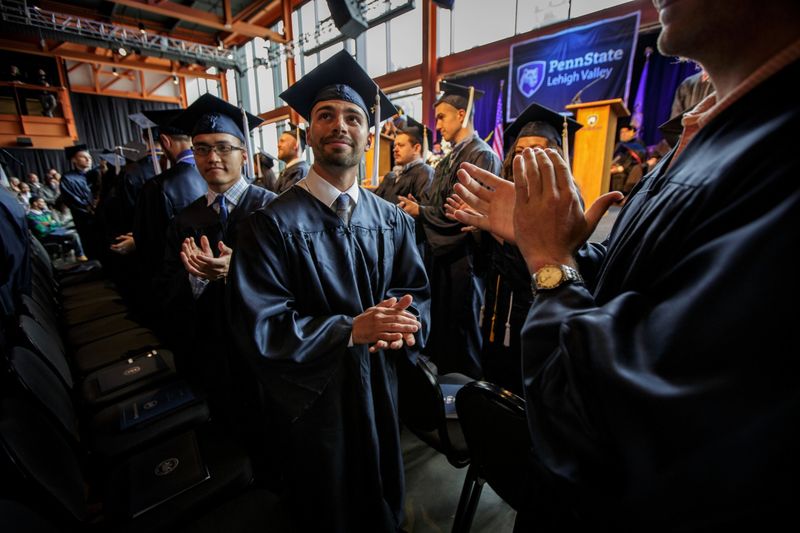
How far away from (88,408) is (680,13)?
2780 mm

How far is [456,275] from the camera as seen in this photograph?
9.93ft

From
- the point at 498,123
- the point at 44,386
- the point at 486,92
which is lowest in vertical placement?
the point at 44,386

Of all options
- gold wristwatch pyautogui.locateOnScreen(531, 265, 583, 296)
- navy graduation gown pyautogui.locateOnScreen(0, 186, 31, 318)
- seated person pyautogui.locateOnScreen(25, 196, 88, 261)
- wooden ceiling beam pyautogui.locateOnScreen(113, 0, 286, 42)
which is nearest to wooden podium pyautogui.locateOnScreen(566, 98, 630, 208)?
gold wristwatch pyautogui.locateOnScreen(531, 265, 583, 296)

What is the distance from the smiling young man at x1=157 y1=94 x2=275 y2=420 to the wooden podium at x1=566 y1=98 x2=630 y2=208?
3.86 meters

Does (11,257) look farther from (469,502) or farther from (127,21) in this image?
(127,21)

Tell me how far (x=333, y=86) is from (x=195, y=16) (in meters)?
13.5

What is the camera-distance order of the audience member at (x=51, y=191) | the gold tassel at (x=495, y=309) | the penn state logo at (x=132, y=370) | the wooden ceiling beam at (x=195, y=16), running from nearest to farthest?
the penn state logo at (x=132, y=370) < the gold tassel at (x=495, y=309) < the wooden ceiling beam at (x=195, y=16) < the audience member at (x=51, y=191)

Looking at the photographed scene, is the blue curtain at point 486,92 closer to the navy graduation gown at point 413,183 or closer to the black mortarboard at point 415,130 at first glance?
the black mortarboard at point 415,130

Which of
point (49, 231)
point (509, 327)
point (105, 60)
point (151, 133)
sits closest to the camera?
point (509, 327)

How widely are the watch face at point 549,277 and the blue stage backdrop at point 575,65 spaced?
6.64 metres

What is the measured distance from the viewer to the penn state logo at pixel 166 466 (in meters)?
1.50

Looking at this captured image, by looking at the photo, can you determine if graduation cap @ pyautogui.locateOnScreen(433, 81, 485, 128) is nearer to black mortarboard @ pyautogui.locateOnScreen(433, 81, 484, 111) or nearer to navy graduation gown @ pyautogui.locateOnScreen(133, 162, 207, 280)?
black mortarboard @ pyautogui.locateOnScreen(433, 81, 484, 111)

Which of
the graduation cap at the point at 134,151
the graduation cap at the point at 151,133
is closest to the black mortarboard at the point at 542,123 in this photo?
the graduation cap at the point at 151,133

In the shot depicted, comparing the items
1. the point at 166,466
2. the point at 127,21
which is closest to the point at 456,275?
the point at 166,466
